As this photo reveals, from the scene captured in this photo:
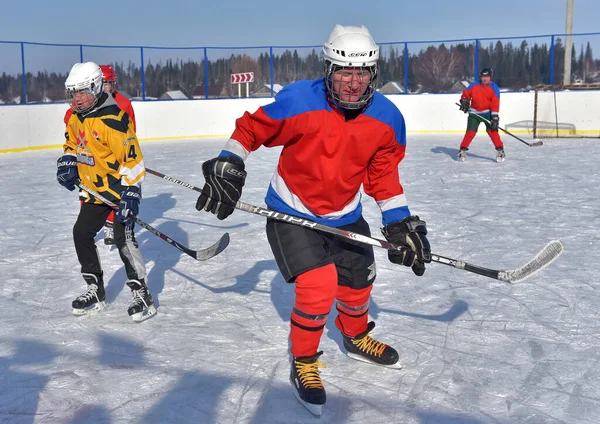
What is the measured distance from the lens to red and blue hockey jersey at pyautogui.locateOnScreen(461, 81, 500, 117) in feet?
28.5

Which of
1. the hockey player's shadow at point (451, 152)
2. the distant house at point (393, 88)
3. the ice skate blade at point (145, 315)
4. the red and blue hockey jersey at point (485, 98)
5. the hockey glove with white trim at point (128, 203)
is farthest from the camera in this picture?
the distant house at point (393, 88)

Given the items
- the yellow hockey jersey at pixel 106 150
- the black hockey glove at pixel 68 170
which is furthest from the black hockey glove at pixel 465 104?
the black hockey glove at pixel 68 170

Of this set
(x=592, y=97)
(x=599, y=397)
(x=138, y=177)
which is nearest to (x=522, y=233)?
(x=599, y=397)

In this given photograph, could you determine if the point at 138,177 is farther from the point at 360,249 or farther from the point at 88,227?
the point at 360,249

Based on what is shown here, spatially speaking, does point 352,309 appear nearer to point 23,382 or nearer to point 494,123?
point 23,382

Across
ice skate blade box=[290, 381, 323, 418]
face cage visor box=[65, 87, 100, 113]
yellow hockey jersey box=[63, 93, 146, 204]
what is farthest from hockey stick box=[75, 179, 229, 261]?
ice skate blade box=[290, 381, 323, 418]

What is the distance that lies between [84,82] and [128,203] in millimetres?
576

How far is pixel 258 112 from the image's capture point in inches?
85.4

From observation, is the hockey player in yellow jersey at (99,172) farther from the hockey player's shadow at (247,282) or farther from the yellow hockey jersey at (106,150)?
the hockey player's shadow at (247,282)

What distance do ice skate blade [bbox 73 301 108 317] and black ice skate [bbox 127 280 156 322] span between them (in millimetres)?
200

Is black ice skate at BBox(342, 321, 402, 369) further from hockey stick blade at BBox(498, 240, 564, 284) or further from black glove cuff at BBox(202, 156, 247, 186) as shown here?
black glove cuff at BBox(202, 156, 247, 186)

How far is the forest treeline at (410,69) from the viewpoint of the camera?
12.5 m

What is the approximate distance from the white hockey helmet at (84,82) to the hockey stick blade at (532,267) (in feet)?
6.29

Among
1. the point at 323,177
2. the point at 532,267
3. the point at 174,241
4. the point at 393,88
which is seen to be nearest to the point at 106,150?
the point at 174,241
